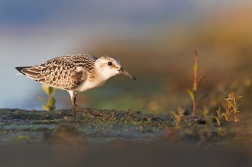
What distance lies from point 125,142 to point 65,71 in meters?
3.79

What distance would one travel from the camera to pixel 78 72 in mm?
9414

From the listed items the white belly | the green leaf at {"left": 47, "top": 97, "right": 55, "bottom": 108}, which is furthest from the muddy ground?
the green leaf at {"left": 47, "top": 97, "right": 55, "bottom": 108}

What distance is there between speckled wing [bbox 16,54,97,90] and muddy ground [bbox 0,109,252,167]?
1511mm

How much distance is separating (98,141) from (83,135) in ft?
1.42

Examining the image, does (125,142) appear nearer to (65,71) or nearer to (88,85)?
(88,85)

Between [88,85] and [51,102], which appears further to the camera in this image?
[51,102]

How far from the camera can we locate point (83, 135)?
6.53m

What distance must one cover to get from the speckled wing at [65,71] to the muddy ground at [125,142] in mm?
1511

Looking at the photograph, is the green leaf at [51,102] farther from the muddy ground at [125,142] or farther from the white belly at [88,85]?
the muddy ground at [125,142]

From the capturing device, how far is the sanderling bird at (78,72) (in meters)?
9.24

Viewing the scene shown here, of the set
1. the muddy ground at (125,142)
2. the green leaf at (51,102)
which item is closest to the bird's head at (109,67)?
the green leaf at (51,102)

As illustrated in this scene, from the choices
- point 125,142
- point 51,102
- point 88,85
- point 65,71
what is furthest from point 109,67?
point 125,142

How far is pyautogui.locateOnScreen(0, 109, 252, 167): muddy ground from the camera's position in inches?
212

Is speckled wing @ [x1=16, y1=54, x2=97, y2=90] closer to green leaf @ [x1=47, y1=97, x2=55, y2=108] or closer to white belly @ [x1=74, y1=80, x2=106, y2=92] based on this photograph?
white belly @ [x1=74, y1=80, x2=106, y2=92]
